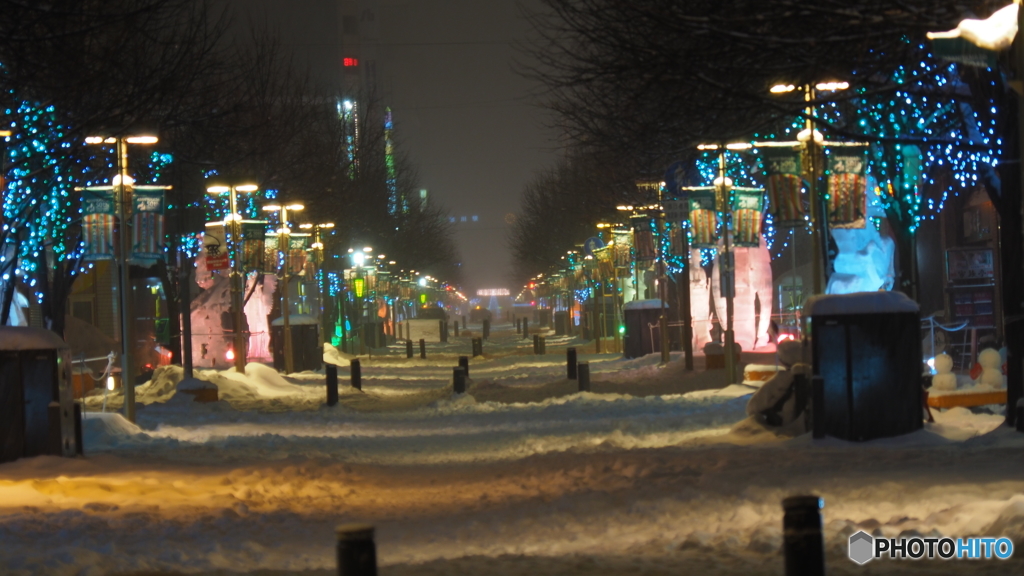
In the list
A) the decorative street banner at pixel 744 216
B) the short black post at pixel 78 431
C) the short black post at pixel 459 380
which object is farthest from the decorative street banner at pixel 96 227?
the decorative street banner at pixel 744 216

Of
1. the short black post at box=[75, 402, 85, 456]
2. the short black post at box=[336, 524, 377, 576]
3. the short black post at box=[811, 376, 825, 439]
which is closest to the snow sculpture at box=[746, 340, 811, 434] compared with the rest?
the short black post at box=[811, 376, 825, 439]

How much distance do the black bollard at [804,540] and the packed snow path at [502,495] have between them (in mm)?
2231

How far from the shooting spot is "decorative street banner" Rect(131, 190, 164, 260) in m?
23.2

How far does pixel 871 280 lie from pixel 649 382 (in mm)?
6370

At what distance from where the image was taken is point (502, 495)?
533 inches

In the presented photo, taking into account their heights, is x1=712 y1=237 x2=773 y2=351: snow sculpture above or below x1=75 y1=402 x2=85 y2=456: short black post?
above

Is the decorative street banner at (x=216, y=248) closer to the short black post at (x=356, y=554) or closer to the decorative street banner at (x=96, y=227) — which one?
the decorative street banner at (x=96, y=227)

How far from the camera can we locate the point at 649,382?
33.1 m

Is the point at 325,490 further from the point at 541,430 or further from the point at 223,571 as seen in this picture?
the point at 541,430

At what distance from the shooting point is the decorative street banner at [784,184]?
74.5 feet

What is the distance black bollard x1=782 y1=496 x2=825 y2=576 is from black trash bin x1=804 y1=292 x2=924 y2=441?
30.4 ft

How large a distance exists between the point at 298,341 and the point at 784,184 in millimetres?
24688

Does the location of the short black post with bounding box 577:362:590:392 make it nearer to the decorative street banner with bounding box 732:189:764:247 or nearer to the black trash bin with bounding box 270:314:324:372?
the decorative street banner with bounding box 732:189:764:247

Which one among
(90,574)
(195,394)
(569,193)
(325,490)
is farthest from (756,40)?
(569,193)
